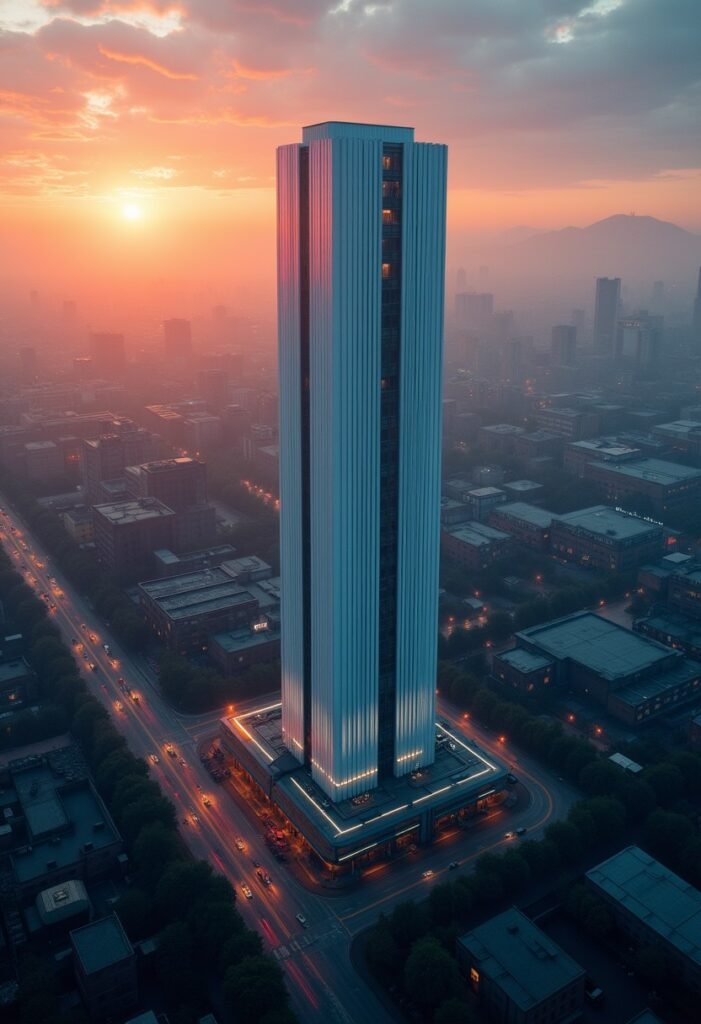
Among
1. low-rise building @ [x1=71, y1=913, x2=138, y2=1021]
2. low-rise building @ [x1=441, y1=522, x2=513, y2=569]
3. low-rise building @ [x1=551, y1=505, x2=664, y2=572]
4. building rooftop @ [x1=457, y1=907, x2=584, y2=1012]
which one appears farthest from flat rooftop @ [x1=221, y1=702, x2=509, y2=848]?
low-rise building @ [x1=551, y1=505, x2=664, y2=572]

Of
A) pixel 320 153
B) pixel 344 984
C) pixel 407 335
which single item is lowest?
pixel 344 984

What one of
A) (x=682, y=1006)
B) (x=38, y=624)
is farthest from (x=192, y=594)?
(x=682, y=1006)

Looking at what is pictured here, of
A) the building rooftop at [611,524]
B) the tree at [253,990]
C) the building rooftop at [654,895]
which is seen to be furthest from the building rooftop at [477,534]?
the tree at [253,990]

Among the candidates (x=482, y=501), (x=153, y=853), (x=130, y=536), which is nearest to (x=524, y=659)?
(x=153, y=853)

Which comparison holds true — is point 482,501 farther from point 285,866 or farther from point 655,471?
point 285,866

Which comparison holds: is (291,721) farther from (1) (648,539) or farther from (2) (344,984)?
(1) (648,539)

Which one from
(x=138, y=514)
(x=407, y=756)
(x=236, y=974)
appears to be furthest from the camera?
(x=138, y=514)
